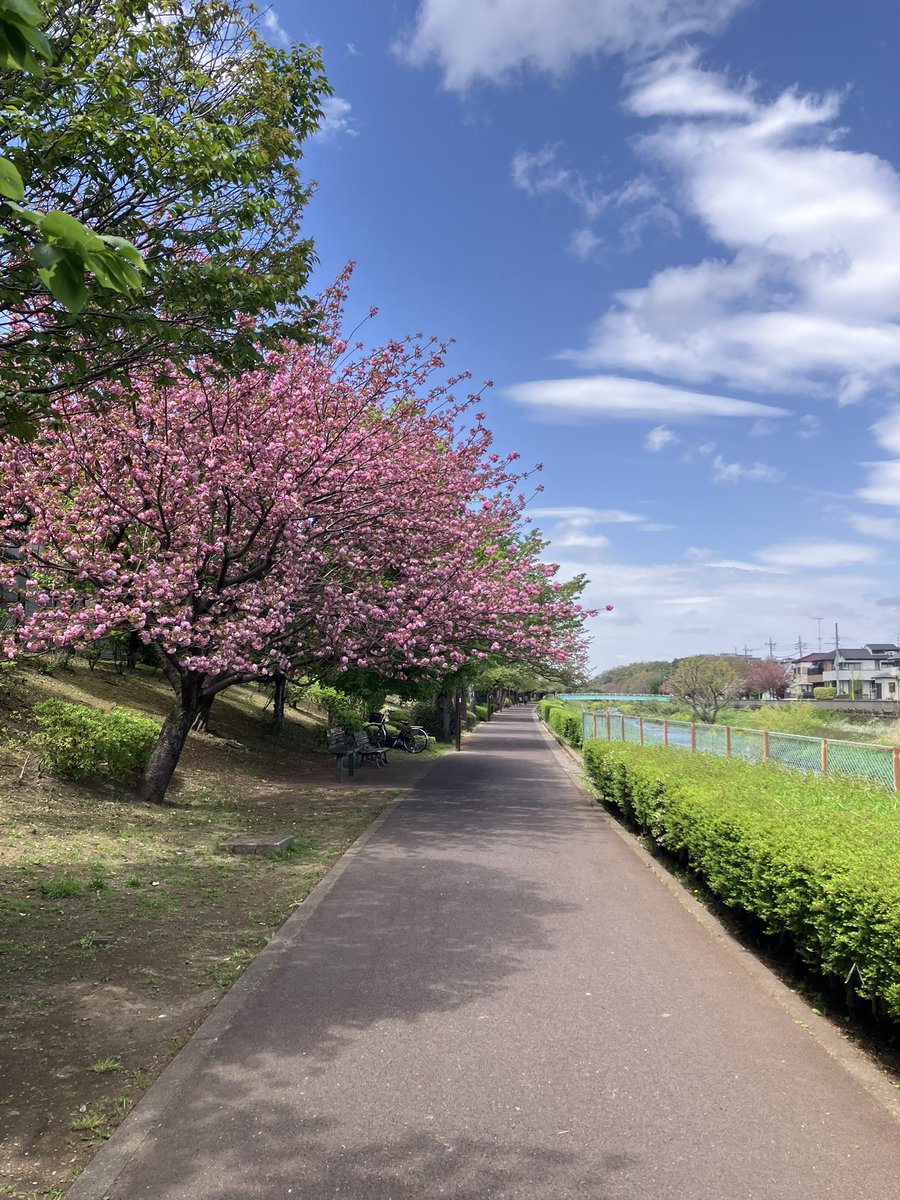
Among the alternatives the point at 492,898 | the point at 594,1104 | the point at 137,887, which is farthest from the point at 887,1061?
the point at 137,887

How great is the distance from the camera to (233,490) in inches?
419

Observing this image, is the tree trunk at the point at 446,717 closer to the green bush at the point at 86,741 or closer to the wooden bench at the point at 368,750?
the wooden bench at the point at 368,750

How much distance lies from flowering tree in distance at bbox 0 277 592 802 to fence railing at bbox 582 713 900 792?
395cm

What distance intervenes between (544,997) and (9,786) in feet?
23.8

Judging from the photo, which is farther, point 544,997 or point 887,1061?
point 544,997

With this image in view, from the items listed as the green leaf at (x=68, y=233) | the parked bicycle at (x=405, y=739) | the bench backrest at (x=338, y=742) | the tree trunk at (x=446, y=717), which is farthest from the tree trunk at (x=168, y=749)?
the tree trunk at (x=446, y=717)

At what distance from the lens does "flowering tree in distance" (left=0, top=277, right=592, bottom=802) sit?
10.2m

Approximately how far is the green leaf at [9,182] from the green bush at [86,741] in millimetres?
9714

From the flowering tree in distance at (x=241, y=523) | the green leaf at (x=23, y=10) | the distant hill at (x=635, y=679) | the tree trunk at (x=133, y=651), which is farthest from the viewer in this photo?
the distant hill at (x=635, y=679)

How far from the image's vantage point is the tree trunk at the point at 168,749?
37.3ft

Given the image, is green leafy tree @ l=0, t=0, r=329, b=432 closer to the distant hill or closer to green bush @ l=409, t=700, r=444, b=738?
green bush @ l=409, t=700, r=444, b=738

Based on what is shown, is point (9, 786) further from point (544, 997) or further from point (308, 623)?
point (544, 997)

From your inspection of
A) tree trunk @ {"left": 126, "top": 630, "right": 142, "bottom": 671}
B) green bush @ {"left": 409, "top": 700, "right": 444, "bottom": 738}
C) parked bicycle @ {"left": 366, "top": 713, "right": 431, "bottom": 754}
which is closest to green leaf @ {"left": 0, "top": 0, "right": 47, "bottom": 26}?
tree trunk @ {"left": 126, "top": 630, "right": 142, "bottom": 671}

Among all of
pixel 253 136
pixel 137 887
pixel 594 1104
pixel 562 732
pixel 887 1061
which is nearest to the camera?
pixel 594 1104
